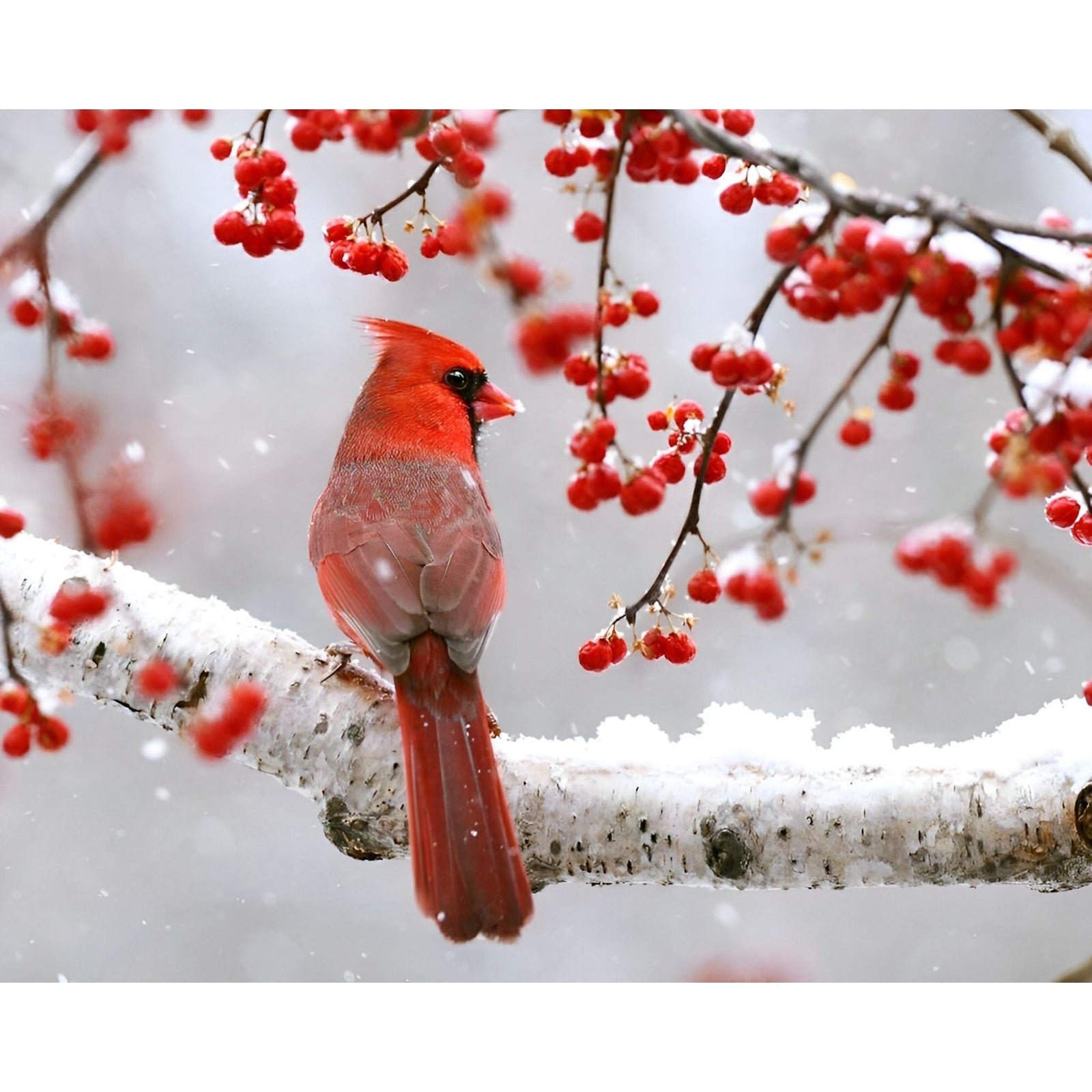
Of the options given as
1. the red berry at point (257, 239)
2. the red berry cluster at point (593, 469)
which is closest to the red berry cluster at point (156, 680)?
the red berry at point (257, 239)

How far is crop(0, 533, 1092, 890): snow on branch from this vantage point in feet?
3.52

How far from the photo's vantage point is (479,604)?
123 cm

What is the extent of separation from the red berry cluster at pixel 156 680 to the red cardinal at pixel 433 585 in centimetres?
18

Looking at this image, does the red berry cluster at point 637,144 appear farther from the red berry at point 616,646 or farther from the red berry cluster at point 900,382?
the red berry at point 616,646

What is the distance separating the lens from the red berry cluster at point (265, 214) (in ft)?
3.12

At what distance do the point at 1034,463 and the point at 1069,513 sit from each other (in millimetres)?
458

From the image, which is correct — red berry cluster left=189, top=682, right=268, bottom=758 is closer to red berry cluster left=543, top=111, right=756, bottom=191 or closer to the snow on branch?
the snow on branch

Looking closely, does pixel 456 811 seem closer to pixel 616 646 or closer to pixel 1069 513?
pixel 616 646

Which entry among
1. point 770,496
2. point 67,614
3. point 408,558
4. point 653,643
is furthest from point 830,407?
point 67,614

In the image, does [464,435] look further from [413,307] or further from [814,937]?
[814,937]

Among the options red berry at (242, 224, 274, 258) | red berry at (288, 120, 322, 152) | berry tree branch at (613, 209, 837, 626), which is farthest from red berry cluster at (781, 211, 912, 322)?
red berry at (242, 224, 274, 258)

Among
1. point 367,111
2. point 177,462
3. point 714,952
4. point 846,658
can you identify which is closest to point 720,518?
point 846,658

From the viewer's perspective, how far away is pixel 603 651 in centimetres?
109

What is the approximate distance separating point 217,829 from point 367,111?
1.52 m
